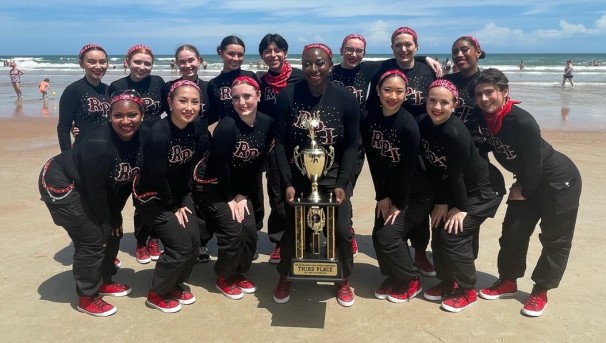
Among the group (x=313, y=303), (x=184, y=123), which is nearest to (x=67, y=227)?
(x=184, y=123)

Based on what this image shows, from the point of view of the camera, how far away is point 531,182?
3898 mm

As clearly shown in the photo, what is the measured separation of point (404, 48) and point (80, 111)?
3479mm

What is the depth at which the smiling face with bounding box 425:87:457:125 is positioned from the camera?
3.81 meters

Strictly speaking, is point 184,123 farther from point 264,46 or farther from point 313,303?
point 313,303

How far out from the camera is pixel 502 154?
4.03m

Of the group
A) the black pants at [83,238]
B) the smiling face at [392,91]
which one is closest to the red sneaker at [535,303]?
the smiling face at [392,91]

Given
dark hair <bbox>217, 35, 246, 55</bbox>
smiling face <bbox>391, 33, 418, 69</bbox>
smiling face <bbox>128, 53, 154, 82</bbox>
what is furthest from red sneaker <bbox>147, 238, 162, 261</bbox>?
smiling face <bbox>391, 33, 418, 69</bbox>

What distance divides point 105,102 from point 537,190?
4364mm

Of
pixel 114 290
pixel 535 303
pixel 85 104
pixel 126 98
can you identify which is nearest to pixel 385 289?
pixel 535 303

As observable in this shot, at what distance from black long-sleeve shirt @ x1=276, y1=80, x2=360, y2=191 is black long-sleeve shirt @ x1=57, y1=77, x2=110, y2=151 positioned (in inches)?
84.3

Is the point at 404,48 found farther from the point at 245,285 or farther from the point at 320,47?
the point at 245,285

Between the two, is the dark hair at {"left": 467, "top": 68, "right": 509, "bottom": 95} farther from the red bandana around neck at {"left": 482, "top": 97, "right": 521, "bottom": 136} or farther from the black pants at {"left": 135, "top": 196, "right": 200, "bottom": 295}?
the black pants at {"left": 135, "top": 196, "right": 200, "bottom": 295}

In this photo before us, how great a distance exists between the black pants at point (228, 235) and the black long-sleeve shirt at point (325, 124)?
60 cm

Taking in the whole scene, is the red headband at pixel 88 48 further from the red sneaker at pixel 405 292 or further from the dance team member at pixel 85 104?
the red sneaker at pixel 405 292
